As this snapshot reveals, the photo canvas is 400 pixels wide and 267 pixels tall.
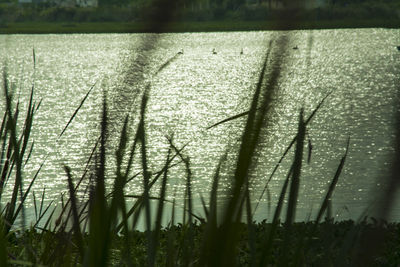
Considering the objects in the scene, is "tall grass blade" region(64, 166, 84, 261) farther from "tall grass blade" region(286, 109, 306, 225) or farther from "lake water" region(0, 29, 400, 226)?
"tall grass blade" region(286, 109, 306, 225)

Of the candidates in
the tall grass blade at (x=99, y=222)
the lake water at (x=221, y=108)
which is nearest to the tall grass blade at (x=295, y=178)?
the lake water at (x=221, y=108)

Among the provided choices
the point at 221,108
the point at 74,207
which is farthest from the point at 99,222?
the point at 221,108

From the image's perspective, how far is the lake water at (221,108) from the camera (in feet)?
1.17

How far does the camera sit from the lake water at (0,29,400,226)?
1.17 feet

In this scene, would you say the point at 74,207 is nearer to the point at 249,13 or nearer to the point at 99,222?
the point at 99,222

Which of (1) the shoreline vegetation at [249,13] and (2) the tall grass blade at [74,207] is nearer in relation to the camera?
(1) the shoreline vegetation at [249,13]

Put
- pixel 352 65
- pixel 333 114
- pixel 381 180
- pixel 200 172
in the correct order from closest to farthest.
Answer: pixel 381 180
pixel 200 172
pixel 333 114
pixel 352 65

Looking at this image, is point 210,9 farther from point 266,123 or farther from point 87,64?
point 87,64

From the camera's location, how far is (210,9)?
34 cm

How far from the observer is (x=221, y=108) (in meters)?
15.4

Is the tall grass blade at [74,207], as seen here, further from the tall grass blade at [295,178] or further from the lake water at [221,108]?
the tall grass blade at [295,178]

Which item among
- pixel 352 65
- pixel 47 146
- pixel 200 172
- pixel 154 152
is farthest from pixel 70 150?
pixel 352 65

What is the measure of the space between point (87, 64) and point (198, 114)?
16.4 meters

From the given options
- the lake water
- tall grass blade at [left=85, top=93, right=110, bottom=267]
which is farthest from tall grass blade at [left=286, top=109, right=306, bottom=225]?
tall grass blade at [left=85, top=93, right=110, bottom=267]
